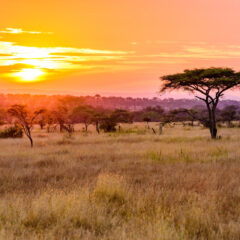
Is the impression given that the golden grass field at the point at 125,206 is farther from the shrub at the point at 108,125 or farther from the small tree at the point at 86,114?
the small tree at the point at 86,114

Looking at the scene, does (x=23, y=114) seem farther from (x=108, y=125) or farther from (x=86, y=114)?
(x=86, y=114)

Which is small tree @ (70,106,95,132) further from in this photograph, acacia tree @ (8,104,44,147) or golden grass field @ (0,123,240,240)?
golden grass field @ (0,123,240,240)

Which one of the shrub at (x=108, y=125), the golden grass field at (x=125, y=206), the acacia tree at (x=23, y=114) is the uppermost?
the acacia tree at (x=23, y=114)

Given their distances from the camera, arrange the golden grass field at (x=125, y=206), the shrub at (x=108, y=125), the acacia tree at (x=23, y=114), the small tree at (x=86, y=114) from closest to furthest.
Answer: the golden grass field at (x=125, y=206) → the acacia tree at (x=23, y=114) → the shrub at (x=108, y=125) → the small tree at (x=86, y=114)

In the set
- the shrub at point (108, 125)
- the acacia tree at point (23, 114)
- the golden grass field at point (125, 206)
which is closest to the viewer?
the golden grass field at point (125, 206)

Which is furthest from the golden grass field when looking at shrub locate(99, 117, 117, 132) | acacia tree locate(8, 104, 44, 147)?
shrub locate(99, 117, 117, 132)

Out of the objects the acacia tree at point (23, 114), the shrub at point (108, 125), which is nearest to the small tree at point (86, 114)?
the shrub at point (108, 125)

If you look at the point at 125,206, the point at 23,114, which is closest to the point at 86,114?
the point at 23,114

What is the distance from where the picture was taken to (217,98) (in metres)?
26.3

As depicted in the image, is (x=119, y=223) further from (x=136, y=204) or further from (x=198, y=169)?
(x=198, y=169)

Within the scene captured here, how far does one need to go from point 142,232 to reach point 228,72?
2295cm

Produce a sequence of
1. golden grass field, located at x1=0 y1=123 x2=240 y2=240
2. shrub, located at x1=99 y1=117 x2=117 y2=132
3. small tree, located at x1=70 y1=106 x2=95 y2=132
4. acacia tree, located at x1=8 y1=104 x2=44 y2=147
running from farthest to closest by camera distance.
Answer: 1. small tree, located at x1=70 y1=106 x2=95 y2=132
2. shrub, located at x1=99 y1=117 x2=117 y2=132
3. acacia tree, located at x1=8 y1=104 x2=44 y2=147
4. golden grass field, located at x1=0 y1=123 x2=240 y2=240

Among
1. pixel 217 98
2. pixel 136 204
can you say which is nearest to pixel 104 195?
pixel 136 204

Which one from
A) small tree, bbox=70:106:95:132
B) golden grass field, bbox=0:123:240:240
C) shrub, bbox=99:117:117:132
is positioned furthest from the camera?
small tree, bbox=70:106:95:132
